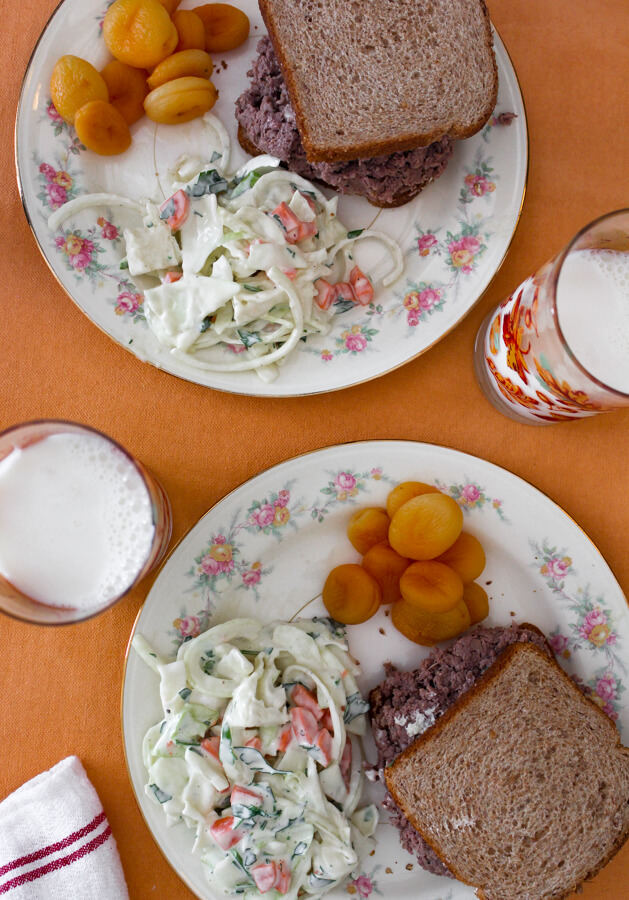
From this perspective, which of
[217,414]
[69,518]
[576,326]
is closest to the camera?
[69,518]

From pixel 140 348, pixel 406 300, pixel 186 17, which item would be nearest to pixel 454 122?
pixel 406 300

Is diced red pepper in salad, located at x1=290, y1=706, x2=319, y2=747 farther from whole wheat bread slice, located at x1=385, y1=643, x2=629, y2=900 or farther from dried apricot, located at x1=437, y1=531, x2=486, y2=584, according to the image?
dried apricot, located at x1=437, y1=531, x2=486, y2=584

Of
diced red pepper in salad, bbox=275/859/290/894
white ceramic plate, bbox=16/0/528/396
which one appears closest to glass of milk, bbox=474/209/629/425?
white ceramic plate, bbox=16/0/528/396

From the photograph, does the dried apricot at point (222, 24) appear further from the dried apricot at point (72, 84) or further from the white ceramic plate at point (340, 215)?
the dried apricot at point (72, 84)

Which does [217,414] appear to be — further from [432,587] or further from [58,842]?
[58,842]

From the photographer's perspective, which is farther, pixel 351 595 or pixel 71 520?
pixel 351 595

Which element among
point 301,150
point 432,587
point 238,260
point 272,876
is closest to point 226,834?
point 272,876

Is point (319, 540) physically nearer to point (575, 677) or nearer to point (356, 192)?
point (575, 677)
